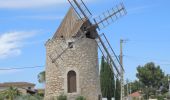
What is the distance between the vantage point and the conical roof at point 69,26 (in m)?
44.8

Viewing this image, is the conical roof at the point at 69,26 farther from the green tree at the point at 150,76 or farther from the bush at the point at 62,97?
the green tree at the point at 150,76

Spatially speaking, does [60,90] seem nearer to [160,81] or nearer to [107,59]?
[107,59]

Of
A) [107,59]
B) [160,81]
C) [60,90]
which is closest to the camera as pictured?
[60,90]

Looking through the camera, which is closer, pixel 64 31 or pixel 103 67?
pixel 64 31

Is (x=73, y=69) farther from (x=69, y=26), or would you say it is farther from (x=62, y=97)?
(x=69, y=26)

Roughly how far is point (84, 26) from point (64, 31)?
196cm

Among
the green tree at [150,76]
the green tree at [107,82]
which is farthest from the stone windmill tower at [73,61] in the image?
the green tree at [150,76]

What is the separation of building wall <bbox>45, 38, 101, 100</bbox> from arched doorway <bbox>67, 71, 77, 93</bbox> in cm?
46

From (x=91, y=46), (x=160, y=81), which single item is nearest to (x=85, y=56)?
(x=91, y=46)

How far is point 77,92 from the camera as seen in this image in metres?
44.1

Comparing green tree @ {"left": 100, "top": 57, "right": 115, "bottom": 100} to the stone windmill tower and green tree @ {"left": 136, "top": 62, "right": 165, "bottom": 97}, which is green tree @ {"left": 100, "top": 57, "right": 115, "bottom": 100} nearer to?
the stone windmill tower

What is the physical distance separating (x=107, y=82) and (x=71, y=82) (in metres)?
7.85

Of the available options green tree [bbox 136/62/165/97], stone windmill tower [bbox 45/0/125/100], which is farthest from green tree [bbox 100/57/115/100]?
green tree [bbox 136/62/165/97]

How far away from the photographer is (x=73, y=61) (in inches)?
1736
